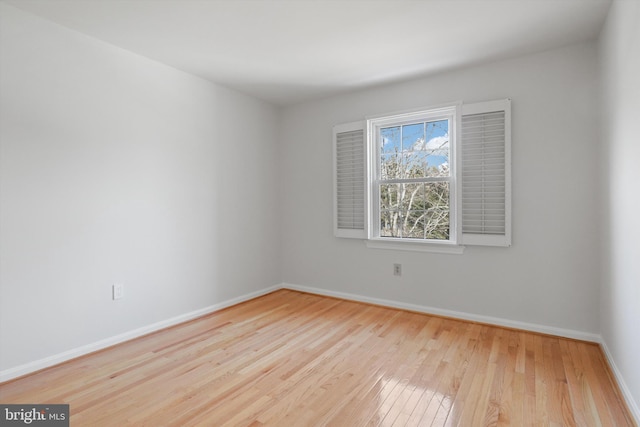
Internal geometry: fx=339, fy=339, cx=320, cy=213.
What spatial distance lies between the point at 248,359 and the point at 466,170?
2556 mm

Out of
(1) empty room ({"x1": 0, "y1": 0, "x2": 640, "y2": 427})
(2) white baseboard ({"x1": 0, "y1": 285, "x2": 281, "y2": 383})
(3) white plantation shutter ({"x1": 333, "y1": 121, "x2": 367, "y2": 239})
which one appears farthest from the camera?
(3) white plantation shutter ({"x1": 333, "y1": 121, "x2": 367, "y2": 239})

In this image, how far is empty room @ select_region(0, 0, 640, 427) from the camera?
203cm

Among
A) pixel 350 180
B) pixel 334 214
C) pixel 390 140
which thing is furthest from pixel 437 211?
pixel 334 214

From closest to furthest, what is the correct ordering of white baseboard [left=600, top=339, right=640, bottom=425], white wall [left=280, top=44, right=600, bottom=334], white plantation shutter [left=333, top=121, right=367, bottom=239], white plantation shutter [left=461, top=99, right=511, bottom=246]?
white baseboard [left=600, top=339, right=640, bottom=425] < white wall [left=280, top=44, right=600, bottom=334] < white plantation shutter [left=461, top=99, right=511, bottom=246] < white plantation shutter [left=333, top=121, right=367, bottom=239]

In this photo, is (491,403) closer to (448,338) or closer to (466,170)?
(448,338)

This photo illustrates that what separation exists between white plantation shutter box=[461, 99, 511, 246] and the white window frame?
0.10 metres

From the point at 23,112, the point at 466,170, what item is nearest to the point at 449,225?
the point at 466,170

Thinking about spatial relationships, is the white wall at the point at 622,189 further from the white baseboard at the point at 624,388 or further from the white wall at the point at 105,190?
the white wall at the point at 105,190

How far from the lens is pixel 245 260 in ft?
13.3

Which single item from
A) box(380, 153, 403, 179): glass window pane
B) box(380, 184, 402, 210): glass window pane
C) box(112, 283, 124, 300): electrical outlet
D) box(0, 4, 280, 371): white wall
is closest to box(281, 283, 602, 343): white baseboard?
box(380, 184, 402, 210): glass window pane

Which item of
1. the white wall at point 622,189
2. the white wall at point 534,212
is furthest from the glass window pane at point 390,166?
the white wall at point 622,189

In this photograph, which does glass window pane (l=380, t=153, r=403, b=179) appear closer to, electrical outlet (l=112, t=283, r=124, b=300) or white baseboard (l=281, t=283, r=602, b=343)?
white baseboard (l=281, t=283, r=602, b=343)

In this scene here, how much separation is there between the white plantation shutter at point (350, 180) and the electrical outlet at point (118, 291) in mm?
2283

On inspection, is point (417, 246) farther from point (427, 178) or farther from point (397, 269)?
point (427, 178)
